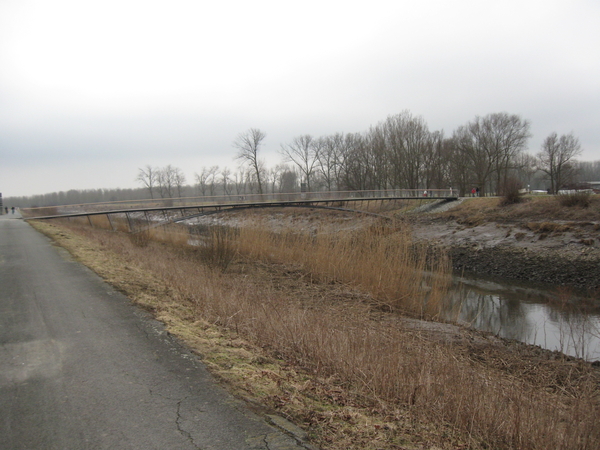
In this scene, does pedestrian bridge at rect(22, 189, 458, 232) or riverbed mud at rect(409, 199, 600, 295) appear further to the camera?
pedestrian bridge at rect(22, 189, 458, 232)

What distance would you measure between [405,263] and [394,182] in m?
48.7

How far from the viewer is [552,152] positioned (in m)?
61.9

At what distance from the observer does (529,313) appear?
13992 mm

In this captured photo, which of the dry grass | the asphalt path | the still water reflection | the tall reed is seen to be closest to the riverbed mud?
the dry grass

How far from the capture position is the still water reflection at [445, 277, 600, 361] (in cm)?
1046

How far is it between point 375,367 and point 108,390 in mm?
3118

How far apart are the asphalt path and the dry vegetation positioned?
391mm

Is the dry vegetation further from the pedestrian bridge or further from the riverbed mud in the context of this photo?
the pedestrian bridge

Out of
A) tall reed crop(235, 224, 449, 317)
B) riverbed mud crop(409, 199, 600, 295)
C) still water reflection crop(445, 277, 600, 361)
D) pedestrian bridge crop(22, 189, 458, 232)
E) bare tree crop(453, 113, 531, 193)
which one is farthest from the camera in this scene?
bare tree crop(453, 113, 531, 193)

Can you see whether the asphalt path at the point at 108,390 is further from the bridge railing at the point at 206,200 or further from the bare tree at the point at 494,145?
the bare tree at the point at 494,145

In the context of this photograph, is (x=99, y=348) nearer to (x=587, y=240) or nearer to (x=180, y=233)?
(x=180, y=233)

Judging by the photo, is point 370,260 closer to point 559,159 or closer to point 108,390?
point 108,390

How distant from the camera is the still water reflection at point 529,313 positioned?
1046 cm

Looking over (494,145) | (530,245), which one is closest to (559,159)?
(494,145)
